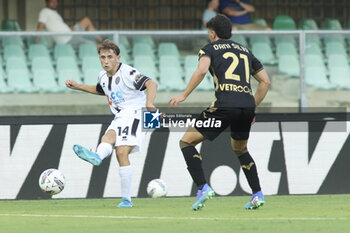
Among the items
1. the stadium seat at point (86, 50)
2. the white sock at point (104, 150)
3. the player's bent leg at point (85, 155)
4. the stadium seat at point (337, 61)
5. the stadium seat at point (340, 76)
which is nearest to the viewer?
the player's bent leg at point (85, 155)

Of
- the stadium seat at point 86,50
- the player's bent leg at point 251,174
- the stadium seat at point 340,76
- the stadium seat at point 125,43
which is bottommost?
the player's bent leg at point 251,174

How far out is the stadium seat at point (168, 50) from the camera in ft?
41.1

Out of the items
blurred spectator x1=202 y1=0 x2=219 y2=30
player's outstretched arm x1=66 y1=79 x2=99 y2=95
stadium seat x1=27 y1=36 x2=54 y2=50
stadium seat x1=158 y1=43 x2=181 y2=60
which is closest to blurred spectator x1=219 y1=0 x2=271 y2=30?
blurred spectator x1=202 y1=0 x2=219 y2=30

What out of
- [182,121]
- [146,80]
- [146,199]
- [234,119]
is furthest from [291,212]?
[182,121]

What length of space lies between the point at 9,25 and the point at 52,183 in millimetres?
7049

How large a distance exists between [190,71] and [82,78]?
153 centimetres

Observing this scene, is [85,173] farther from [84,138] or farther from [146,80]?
[146,80]

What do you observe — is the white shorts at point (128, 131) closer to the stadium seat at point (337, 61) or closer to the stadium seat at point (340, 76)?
the stadium seat at point (340, 76)

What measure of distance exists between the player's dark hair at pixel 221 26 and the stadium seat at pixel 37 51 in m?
4.36

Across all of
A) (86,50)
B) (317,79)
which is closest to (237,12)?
(317,79)

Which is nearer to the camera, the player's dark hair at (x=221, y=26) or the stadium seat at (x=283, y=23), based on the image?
the player's dark hair at (x=221, y=26)

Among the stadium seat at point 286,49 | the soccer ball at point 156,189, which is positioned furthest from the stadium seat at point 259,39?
the soccer ball at point 156,189

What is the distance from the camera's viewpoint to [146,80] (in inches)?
376

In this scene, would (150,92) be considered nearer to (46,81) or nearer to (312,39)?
(46,81)
